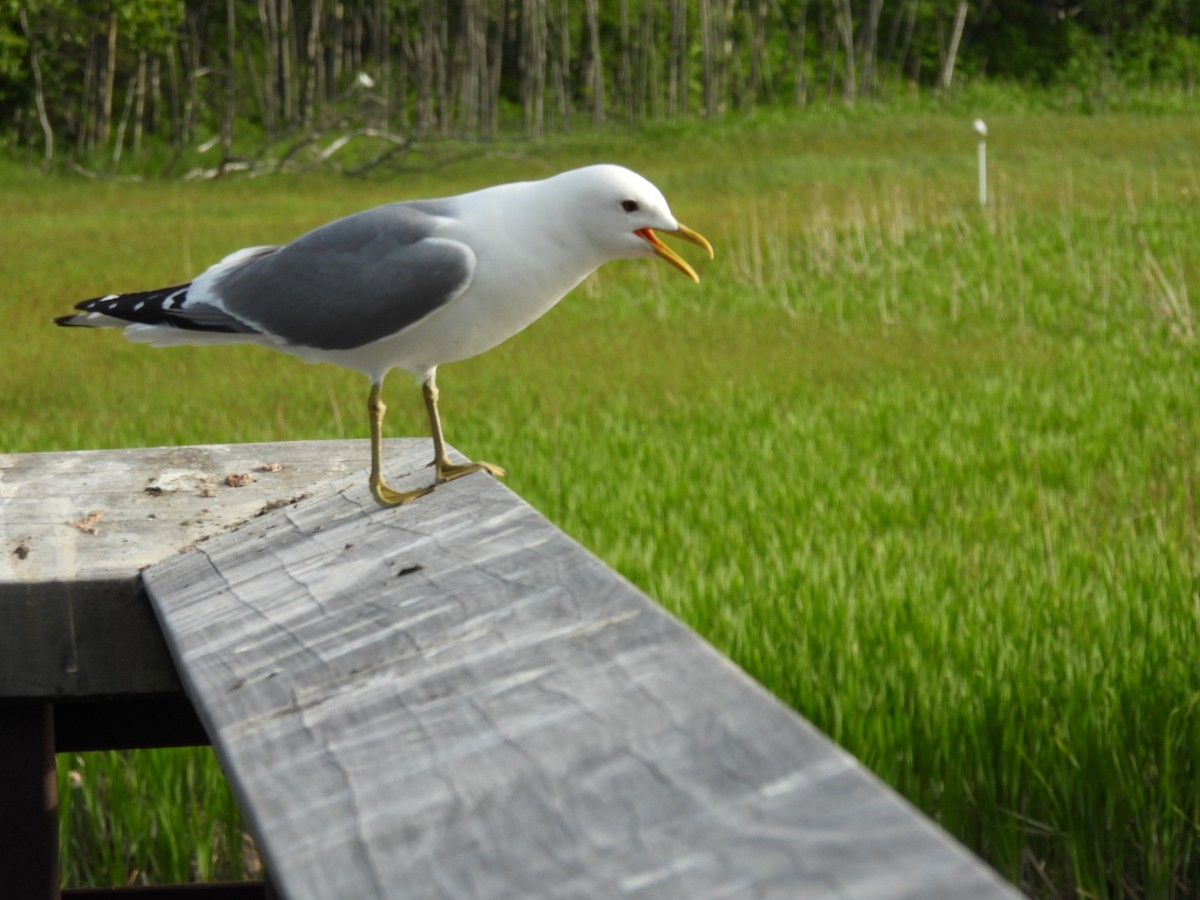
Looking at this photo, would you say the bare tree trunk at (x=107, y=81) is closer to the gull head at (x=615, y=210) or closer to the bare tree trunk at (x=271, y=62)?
the bare tree trunk at (x=271, y=62)

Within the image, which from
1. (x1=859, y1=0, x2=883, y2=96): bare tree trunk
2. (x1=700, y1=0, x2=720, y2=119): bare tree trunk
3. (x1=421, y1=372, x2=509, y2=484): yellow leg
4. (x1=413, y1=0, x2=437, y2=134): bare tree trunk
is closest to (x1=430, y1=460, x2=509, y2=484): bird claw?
(x1=421, y1=372, x2=509, y2=484): yellow leg

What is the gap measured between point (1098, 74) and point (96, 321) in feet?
141

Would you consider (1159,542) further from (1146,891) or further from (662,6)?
(662,6)

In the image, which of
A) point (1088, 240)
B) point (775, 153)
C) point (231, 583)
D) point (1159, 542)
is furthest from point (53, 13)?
point (231, 583)

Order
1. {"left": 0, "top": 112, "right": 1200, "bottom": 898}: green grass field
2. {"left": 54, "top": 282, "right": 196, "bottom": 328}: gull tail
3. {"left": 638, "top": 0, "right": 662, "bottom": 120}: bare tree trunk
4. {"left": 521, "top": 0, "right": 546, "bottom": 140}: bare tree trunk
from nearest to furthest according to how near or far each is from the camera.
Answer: {"left": 54, "top": 282, "right": 196, "bottom": 328}: gull tail < {"left": 0, "top": 112, "right": 1200, "bottom": 898}: green grass field < {"left": 521, "top": 0, "right": 546, "bottom": 140}: bare tree trunk < {"left": 638, "top": 0, "right": 662, "bottom": 120}: bare tree trunk

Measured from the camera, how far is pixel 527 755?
3.36ft

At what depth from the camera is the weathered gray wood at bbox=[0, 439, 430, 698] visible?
191cm

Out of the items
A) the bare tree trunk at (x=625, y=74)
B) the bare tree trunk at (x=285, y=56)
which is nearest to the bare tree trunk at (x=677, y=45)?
the bare tree trunk at (x=625, y=74)

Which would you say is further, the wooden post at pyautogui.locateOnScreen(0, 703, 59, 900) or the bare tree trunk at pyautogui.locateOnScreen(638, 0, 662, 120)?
the bare tree trunk at pyautogui.locateOnScreen(638, 0, 662, 120)

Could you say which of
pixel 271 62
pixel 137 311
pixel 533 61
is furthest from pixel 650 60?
pixel 137 311

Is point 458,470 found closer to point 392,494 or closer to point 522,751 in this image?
point 392,494

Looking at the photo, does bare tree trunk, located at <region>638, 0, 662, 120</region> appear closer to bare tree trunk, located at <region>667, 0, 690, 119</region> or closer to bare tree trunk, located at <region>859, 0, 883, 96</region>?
bare tree trunk, located at <region>667, 0, 690, 119</region>

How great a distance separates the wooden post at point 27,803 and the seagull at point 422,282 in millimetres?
533

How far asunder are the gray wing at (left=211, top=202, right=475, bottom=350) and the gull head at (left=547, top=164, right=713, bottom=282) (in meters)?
0.19
